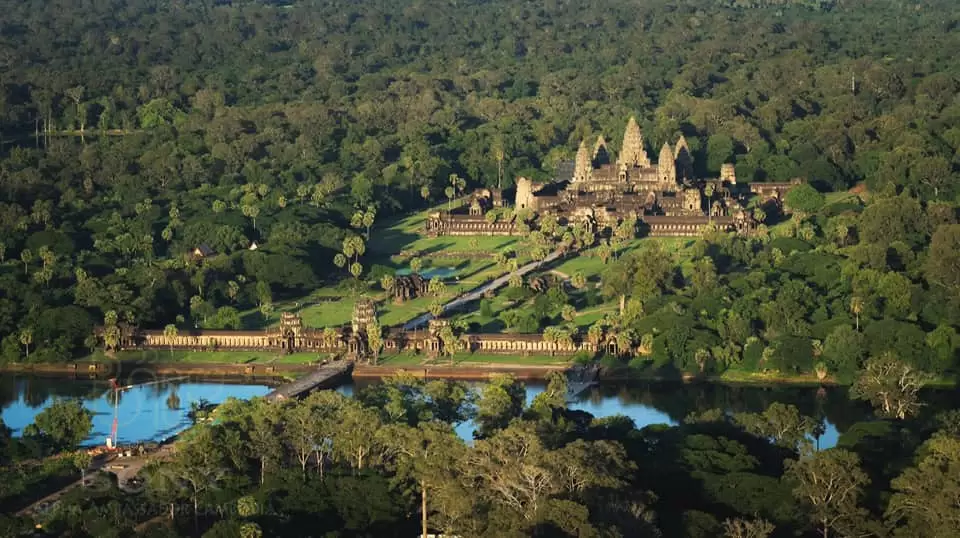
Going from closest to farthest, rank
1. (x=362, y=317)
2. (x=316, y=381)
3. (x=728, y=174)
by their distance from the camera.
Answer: (x=316, y=381), (x=362, y=317), (x=728, y=174)

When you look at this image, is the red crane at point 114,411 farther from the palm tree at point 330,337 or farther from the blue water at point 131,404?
the palm tree at point 330,337

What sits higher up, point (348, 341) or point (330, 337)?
point (330, 337)

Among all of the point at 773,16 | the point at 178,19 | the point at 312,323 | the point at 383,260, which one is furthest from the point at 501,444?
the point at 178,19

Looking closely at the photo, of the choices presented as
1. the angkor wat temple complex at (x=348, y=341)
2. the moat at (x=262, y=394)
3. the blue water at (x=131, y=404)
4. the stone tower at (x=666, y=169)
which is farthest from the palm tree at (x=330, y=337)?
the stone tower at (x=666, y=169)

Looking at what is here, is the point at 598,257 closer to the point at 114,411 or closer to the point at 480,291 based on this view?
the point at 480,291

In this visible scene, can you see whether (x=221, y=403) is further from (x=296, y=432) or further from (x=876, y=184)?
(x=876, y=184)

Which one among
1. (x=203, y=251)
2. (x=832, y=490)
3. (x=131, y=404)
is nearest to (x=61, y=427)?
(x=131, y=404)

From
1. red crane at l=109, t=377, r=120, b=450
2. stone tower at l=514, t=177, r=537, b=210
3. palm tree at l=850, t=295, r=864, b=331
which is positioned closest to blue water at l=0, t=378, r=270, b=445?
red crane at l=109, t=377, r=120, b=450

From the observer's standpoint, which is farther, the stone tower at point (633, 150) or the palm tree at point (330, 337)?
the stone tower at point (633, 150)
